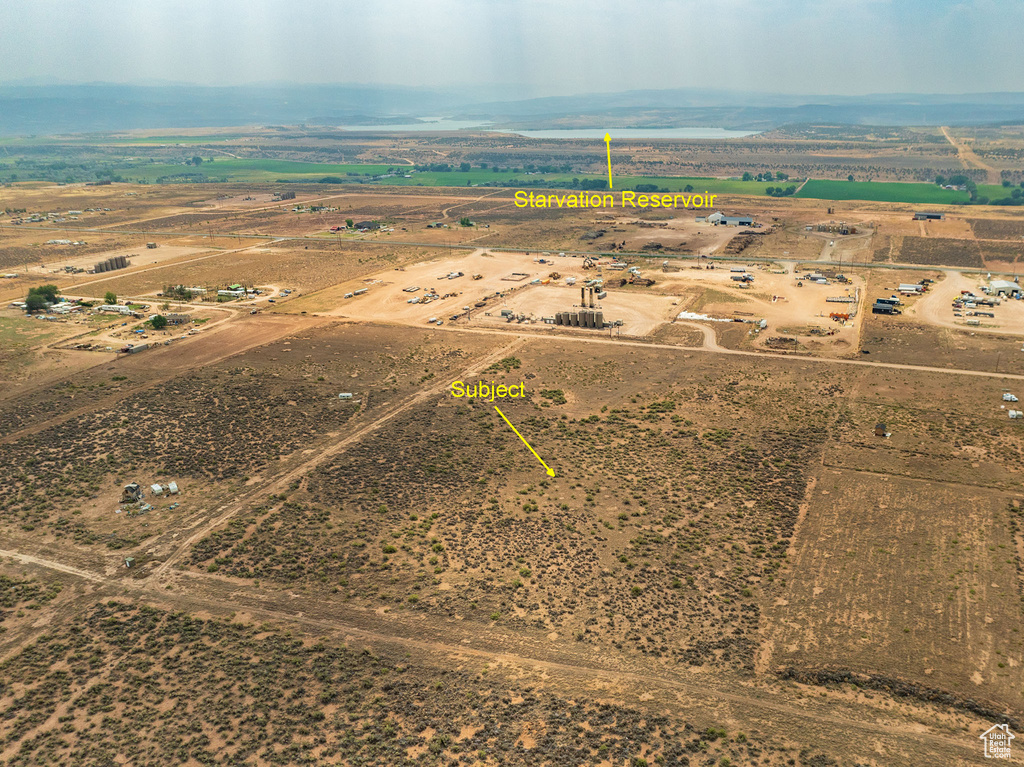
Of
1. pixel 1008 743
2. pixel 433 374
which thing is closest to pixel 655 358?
pixel 433 374

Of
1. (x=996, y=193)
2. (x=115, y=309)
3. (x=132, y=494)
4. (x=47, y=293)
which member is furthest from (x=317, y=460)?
(x=996, y=193)

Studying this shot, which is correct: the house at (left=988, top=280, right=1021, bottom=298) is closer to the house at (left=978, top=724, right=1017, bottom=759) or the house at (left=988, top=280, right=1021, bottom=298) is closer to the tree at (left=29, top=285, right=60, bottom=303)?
the house at (left=978, top=724, right=1017, bottom=759)

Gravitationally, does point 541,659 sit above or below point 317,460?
below

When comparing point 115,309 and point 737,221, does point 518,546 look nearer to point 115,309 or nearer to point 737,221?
point 115,309

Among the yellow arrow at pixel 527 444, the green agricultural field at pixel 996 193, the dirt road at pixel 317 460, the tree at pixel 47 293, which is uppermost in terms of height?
the tree at pixel 47 293

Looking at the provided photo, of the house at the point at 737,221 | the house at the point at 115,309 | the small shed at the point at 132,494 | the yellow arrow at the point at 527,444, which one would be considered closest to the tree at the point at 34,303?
the house at the point at 115,309

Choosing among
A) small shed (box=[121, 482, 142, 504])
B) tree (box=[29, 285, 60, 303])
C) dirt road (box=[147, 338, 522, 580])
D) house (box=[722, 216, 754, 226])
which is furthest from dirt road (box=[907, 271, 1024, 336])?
tree (box=[29, 285, 60, 303])

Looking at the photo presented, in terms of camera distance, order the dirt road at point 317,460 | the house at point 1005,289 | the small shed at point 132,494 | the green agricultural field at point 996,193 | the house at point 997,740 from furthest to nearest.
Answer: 1. the green agricultural field at point 996,193
2. the house at point 1005,289
3. the small shed at point 132,494
4. the dirt road at point 317,460
5. the house at point 997,740

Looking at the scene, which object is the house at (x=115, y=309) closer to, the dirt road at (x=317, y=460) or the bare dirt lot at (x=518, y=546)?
the bare dirt lot at (x=518, y=546)

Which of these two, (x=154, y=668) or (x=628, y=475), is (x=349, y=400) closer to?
(x=628, y=475)
